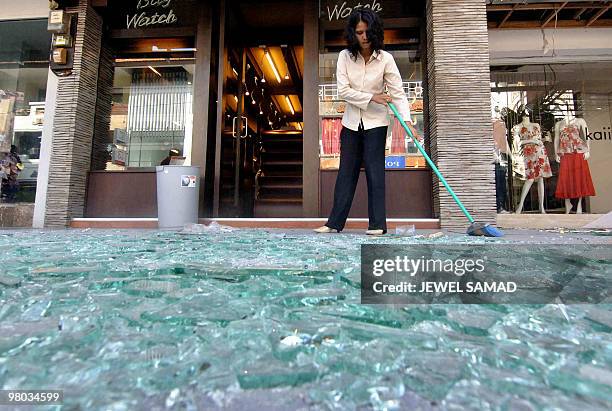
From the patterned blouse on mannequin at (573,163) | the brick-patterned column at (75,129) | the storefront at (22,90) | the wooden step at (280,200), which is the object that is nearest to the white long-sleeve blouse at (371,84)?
the brick-patterned column at (75,129)

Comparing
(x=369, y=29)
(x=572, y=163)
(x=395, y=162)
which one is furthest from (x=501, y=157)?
(x=369, y=29)

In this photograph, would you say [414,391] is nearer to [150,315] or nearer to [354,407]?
[354,407]

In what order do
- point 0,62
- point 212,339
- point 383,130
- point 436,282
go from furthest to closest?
point 0,62 → point 383,130 → point 436,282 → point 212,339

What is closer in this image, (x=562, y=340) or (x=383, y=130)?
(x=562, y=340)

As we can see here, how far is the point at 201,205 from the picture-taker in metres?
3.29

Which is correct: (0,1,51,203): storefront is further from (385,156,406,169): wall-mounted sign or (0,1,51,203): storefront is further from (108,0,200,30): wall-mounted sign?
Result: (385,156,406,169): wall-mounted sign

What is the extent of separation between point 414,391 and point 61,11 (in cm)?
434

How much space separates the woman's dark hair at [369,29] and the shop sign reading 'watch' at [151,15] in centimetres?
249

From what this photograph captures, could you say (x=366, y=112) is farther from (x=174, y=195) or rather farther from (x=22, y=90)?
(x=22, y=90)

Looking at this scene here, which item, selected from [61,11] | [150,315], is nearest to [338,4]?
[61,11]

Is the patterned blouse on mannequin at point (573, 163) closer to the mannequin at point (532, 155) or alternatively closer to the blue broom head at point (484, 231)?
the mannequin at point (532, 155)

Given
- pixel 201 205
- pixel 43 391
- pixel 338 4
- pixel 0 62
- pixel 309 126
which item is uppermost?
pixel 338 4

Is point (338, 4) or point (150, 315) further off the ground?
point (338, 4)

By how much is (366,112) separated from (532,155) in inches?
123
